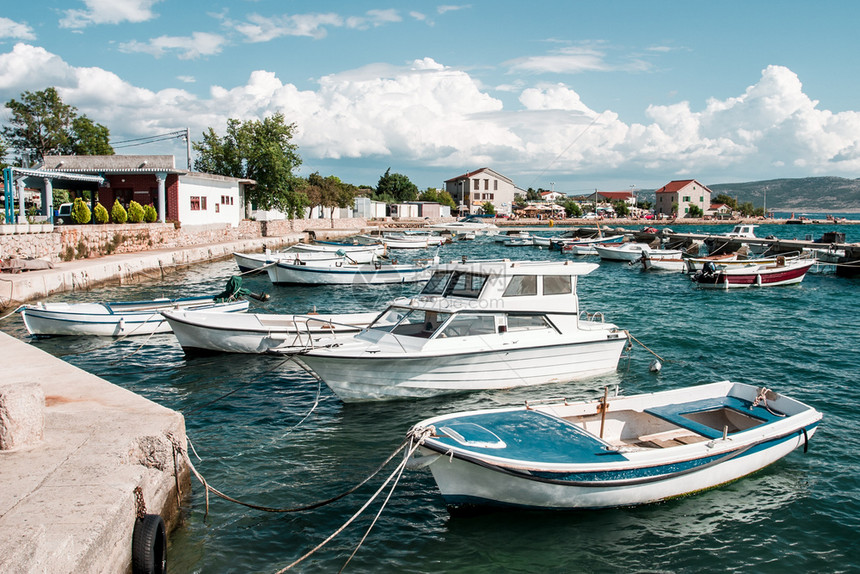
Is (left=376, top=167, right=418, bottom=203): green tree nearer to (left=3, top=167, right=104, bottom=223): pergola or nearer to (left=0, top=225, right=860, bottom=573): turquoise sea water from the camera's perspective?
(left=3, top=167, right=104, bottom=223): pergola

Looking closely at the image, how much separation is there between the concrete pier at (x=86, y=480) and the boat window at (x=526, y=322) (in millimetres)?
7142

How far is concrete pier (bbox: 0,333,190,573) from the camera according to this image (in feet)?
17.7

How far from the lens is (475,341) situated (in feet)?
41.8

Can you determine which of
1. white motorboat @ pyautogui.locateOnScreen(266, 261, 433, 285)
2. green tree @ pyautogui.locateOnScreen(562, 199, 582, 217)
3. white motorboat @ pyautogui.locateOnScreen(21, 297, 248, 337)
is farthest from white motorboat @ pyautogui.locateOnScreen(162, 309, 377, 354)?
green tree @ pyautogui.locateOnScreen(562, 199, 582, 217)

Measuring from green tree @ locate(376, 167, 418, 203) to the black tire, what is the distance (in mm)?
119441

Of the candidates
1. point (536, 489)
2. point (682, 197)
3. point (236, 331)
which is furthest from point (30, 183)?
point (682, 197)

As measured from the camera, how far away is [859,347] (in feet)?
61.6

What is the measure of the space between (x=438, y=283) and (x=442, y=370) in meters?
2.76

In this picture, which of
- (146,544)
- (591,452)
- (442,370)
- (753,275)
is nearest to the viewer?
(146,544)

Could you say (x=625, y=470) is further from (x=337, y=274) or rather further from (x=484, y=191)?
(x=484, y=191)

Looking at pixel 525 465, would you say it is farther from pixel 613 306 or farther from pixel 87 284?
pixel 87 284

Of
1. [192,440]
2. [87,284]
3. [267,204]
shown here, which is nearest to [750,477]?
[192,440]

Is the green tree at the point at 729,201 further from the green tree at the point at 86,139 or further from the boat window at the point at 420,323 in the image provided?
the boat window at the point at 420,323

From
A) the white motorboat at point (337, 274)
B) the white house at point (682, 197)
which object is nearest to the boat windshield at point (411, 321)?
the white motorboat at point (337, 274)
